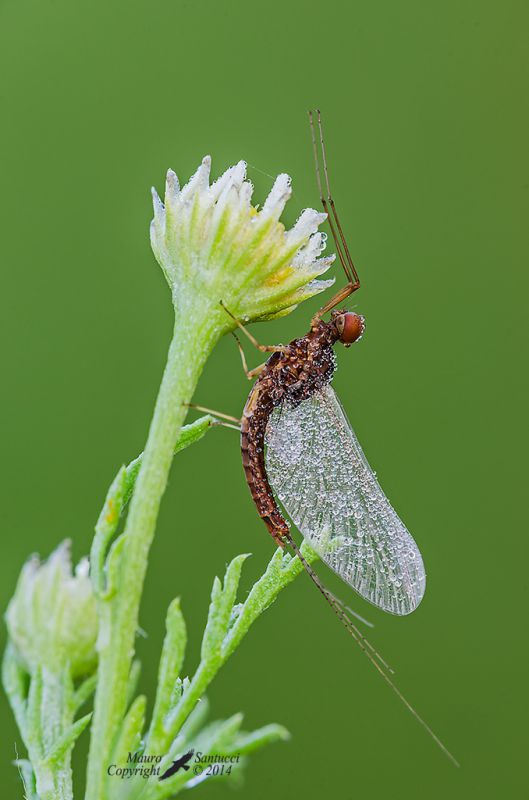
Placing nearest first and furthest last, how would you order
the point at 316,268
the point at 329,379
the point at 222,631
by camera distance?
the point at 222,631 < the point at 316,268 < the point at 329,379

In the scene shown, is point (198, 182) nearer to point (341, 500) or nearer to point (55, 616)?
point (55, 616)

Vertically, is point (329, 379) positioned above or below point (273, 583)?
above

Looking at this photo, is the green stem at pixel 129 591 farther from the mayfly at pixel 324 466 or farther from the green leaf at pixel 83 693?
the mayfly at pixel 324 466

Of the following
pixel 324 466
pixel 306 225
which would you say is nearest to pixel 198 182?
pixel 306 225

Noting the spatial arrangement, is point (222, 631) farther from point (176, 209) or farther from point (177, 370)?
point (176, 209)

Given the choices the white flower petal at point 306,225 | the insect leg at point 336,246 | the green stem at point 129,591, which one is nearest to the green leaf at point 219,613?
the green stem at point 129,591

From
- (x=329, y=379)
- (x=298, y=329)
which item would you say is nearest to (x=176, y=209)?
(x=329, y=379)

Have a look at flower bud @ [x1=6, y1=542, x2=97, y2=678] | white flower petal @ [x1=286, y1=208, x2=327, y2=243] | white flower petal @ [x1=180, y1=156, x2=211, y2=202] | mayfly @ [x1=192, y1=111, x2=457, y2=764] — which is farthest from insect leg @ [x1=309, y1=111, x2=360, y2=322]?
flower bud @ [x1=6, y1=542, x2=97, y2=678]
